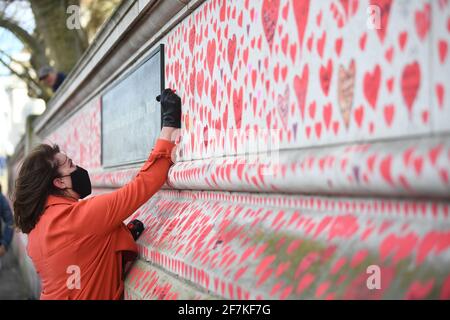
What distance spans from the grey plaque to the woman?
1.22 ft

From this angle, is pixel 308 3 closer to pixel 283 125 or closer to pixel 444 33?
pixel 283 125

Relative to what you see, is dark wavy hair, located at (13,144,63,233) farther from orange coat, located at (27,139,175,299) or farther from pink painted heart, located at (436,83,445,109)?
pink painted heart, located at (436,83,445,109)

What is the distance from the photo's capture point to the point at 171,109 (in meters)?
2.98

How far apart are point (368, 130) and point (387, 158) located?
170mm

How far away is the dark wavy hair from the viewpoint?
2.97 meters

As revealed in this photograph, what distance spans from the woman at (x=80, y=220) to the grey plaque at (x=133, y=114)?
0.37 meters

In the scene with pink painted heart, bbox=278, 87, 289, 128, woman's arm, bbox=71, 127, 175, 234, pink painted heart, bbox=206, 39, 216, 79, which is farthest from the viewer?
woman's arm, bbox=71, 127, 175, 234

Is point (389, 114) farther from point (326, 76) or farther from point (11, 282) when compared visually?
point (11, 282)

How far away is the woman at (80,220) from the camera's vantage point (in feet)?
9.12

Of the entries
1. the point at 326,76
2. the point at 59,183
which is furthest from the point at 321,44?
the point at 59,183

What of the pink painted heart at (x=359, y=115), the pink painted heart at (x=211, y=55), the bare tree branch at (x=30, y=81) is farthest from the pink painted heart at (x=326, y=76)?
the bare tree branch at (x=30, y=81)

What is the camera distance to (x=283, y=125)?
77.4 inches

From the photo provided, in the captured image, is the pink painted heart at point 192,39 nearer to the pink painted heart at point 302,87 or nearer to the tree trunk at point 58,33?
the pink painted heart at point 302,87

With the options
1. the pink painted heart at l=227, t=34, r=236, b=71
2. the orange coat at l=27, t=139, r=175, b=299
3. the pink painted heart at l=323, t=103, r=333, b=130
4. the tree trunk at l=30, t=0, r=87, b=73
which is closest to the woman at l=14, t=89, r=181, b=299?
the orange coat at l=27, t=139, r=175, b=299
